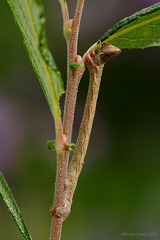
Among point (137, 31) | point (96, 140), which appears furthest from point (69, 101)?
point (96, 140)

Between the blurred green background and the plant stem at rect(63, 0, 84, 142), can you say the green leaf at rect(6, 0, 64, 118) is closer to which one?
the plant stem at rect(63, 0, 84, 142)

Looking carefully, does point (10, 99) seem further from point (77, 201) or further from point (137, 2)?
point (137, 2)

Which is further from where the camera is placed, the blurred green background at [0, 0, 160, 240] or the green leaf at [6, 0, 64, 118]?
the blurred green background at [0, 0, 160, 240]

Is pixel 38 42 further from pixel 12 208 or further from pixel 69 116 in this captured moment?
pixel 12 208

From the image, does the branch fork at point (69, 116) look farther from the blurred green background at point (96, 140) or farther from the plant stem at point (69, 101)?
the blurred green background at point (96, 140)

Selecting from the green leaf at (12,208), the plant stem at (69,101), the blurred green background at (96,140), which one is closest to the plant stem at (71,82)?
the plant stem at (69,101)

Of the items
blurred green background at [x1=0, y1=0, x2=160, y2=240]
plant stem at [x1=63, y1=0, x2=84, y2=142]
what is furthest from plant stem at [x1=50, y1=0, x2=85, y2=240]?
blurred green background at [x1=0, y1=0, x2=160, y2=240]

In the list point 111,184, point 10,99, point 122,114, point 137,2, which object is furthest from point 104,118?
point 137,2
